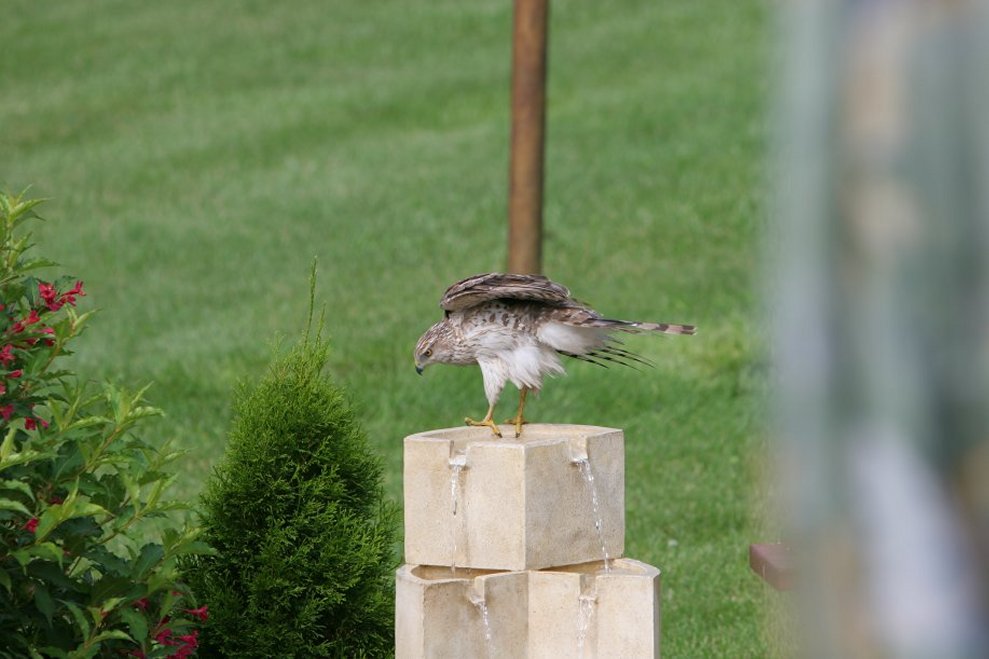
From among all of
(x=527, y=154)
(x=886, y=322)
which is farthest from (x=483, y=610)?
(x=527, y=154)

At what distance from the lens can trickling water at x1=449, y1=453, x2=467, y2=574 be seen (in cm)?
416

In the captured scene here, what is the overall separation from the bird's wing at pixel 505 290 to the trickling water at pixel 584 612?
0.83 metres

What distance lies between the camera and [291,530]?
15.0ft

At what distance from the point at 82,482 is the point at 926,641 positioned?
3.52 meters

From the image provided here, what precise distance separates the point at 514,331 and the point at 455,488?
18.9 inches

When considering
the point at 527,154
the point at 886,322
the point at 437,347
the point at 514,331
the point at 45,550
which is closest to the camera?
the point at 886,322

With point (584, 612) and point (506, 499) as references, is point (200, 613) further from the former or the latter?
point (584, 612)

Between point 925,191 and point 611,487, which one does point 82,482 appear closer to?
point 611,487

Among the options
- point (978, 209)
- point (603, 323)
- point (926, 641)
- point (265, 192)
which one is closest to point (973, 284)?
point (978, 209)

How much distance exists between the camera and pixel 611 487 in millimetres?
4363

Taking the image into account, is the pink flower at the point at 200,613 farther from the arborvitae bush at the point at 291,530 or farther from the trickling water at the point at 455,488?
the trickling water at the point at 455,488

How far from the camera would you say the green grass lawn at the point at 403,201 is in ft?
30.9

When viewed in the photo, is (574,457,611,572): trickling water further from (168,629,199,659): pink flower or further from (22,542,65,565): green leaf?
(22,542,65,565): green leaf

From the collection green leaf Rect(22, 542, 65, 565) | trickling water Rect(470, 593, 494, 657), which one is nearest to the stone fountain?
trickling water Rect(470, 593, 494, 657)
